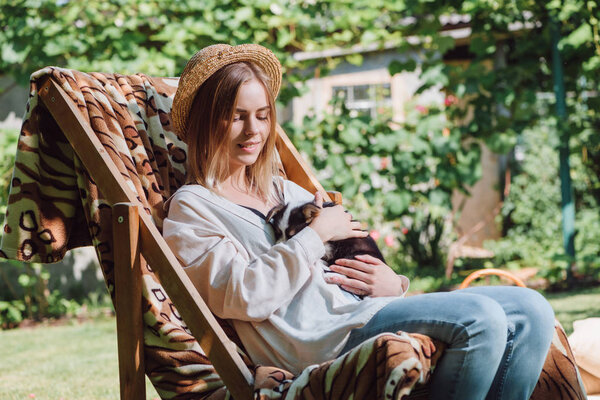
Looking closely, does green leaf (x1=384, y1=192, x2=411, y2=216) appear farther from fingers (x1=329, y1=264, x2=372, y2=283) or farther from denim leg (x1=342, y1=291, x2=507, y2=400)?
denim leg (x1=342, y1=291, x2=507, y2=400)

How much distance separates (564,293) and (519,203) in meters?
2.55

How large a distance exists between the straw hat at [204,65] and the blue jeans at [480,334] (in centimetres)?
93

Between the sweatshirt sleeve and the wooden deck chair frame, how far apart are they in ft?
0.30

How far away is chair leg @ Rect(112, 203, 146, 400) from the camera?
199cm

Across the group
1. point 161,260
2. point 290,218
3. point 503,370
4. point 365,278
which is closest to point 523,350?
point 503,370

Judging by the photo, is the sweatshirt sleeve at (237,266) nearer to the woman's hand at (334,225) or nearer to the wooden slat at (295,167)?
the woman's hand at (334,225)

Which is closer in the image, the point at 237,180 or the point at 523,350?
the point at 523,350

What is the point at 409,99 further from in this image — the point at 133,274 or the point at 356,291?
the point at 133,274

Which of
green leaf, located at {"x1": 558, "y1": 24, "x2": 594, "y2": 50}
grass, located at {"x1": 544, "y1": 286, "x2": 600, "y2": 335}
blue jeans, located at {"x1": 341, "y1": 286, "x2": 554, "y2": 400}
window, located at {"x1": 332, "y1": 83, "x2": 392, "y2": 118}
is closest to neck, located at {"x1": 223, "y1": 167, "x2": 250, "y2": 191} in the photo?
blue jeans, located at {"x1": 341, "y1": 286, "x2": 554, "y2": 400}

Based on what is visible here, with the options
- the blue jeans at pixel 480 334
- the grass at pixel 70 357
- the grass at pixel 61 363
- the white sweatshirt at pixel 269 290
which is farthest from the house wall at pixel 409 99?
the blue jeans at pixel 480 334

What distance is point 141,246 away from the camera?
201 cm

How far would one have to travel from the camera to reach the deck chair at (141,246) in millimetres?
1690

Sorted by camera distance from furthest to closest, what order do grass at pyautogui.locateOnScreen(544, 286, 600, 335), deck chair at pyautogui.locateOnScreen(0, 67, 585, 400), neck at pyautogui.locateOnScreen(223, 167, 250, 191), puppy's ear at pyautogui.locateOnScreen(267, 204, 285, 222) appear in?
grass at pyautogui.locateOnScreen(544, 286, 600, 335)
neck at pyautogui.locateOnScreen(223, 167, 250, 191)
puppy's ear at pyautogui.locateOnScreen(267, 204, 285, 222)
deck chair at pyautogui.locateOnScreen(0, 67, 585, 400)

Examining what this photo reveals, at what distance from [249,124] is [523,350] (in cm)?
107
